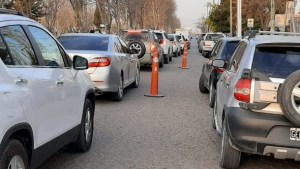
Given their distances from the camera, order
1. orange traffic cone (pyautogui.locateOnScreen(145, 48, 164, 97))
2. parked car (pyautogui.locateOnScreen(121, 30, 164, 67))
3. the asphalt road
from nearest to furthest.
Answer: the asphalt road → orange traffic cone (pyautogui.locateOnScreen(145, 48, 164, 97)) → parked car (pyautogui.locateOnScreen(121, 30, 164, 67))

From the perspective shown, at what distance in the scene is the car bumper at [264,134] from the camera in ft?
16.2

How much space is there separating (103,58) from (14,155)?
6.27m

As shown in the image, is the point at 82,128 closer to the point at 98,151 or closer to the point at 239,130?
the point at 98,151

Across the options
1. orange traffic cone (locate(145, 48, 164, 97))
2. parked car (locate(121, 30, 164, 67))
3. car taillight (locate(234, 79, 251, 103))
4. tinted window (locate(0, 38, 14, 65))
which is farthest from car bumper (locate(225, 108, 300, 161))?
parked car (locate(121, 30, 164, 67))

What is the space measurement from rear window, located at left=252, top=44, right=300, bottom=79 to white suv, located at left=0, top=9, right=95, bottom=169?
6.94ft

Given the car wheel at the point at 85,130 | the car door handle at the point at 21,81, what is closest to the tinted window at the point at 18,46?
the car door handle at the point at 21,81

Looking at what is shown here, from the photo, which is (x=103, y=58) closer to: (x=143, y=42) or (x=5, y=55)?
(x=5, y=55)

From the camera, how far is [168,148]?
668 cm

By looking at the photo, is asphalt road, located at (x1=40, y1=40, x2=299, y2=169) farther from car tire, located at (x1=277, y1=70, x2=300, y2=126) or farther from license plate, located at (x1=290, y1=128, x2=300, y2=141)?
car tire, located at (x1=277, y1=70, x2=300, y2=126)

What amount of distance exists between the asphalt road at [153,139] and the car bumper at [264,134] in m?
0.85

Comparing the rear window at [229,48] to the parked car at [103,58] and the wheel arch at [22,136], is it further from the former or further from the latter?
the wheel arch at [22,136]

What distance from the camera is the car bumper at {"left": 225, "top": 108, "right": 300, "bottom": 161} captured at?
194 inches

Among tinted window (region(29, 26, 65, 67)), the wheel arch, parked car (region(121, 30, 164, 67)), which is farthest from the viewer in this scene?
parked car (region(121, 30, 164, 67))

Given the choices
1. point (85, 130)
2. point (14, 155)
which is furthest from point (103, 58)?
point (14, 155)
